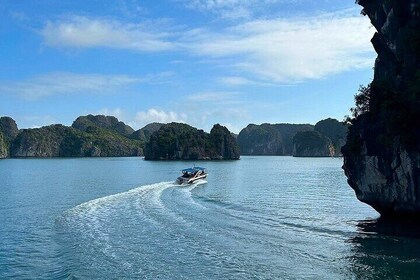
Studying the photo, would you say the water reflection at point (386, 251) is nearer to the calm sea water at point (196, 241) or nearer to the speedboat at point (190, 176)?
the calm sea water at point (196, 241)

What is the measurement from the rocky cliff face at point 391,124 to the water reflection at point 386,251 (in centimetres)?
165

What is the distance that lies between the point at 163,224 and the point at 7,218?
13676 mm

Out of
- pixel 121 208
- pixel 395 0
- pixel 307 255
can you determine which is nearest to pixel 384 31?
pixel 395 0

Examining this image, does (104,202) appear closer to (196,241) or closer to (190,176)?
(196,241)

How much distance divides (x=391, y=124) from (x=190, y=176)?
45850mm

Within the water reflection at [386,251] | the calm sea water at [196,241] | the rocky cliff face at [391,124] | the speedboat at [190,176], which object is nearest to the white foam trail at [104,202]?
the calm sea water at [196,241]

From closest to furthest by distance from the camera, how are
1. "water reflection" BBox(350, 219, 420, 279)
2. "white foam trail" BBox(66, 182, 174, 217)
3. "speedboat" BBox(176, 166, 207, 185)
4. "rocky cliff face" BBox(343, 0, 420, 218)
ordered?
"water reflection" BBox(350, 219, 420, 279)
"rocky cliff face" BBox(343, 0, 420, 218)
"white foam trail" BBox(66, 182, 174, 217)
"speedboat" BBox(176, 166, 207, 185)

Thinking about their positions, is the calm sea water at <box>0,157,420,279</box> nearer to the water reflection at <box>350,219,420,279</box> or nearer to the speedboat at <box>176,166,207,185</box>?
the water reflection at <box>350,219,420,279</box>

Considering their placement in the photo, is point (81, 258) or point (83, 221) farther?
point (83, 221)

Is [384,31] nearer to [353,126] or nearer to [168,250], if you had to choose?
[353,126]

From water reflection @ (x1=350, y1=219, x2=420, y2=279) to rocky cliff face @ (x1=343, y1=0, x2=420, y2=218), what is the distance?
1.65 meters

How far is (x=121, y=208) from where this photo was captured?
4097cm

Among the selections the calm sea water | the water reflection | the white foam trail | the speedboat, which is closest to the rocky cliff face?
the water reflection

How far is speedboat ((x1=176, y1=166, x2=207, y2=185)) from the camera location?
68938 millimetres
